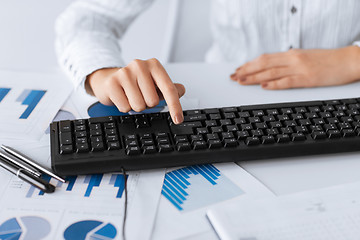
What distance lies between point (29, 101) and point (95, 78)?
0.12 metres

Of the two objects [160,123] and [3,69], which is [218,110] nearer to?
[160,123]

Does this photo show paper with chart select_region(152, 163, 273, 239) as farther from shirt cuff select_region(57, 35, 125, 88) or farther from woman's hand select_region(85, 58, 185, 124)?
shirt cuff select_region(57, 35, 125, 88)

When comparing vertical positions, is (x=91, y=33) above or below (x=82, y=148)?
above

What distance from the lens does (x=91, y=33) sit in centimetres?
88

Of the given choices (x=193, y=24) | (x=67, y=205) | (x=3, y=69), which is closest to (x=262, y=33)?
(x=193, y=24)

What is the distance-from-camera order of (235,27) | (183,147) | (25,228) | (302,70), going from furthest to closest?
(235,27) → (302,70) → (183,147) → (25,228)

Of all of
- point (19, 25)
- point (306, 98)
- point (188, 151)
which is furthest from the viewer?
point (19, 25)

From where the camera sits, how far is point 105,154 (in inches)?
20.9

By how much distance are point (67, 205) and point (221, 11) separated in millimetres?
770

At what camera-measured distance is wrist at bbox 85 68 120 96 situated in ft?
2.42

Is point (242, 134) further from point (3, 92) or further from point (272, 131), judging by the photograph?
point (3, 92)

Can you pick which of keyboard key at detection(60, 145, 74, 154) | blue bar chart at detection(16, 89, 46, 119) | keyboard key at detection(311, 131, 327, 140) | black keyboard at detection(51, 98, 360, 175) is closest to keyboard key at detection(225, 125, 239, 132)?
black keyboard at detection(51, 98, 360, 175)

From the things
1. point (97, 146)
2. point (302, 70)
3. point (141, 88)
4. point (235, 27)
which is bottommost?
point (97, 146)

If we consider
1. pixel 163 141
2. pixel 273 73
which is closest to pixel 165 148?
pixel 163 141
